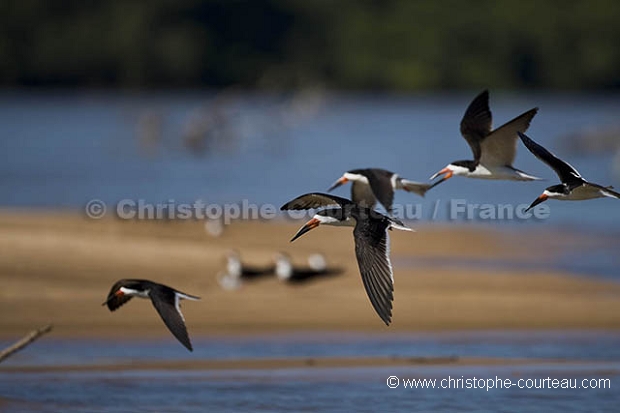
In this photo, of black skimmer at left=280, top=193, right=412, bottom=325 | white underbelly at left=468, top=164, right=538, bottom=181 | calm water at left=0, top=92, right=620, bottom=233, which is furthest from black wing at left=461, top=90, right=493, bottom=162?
calm water at left=0, top=92, right=620, bottom=233

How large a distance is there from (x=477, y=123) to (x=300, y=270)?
13.7ft

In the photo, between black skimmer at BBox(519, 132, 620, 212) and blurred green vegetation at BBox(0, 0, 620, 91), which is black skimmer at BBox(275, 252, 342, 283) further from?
blurred green vegetation at BBox(0, 0, 620, 91)

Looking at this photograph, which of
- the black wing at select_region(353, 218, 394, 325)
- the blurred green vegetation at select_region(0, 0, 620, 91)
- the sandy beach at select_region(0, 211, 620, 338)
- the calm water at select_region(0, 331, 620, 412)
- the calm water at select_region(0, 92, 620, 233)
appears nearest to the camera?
the black wing at select_region(353, 218, 394, 325)

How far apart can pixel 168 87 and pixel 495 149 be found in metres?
70.8

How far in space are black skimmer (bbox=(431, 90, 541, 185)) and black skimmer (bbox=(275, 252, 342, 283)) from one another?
3.90 m

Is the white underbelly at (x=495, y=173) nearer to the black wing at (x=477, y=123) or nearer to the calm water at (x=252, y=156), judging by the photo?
the black wing at (x=477, y=123)

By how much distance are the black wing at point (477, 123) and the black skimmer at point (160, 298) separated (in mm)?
2551

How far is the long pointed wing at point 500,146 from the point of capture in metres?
10.4

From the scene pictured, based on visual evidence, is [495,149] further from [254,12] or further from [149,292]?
[254,12]

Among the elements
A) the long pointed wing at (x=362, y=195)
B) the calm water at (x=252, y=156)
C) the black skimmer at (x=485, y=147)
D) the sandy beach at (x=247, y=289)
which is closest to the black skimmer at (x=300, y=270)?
the sandy beach at (x=247, y=289)

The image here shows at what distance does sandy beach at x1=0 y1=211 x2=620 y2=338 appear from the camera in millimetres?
12859

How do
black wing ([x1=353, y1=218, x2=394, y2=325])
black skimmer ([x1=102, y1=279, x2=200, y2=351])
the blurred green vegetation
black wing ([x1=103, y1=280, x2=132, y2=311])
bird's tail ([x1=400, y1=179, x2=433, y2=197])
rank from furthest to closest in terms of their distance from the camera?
the blurred green vegetation, bird's tail ([x1=400, y1=179, x2=433, y2=197]), black wing ([x1=103, y1=280, x2=132, y2=311]), black skimmer ([x1=102, y1=279, x2=200, y2=351]), black wing ([x1=353, y1=218, x2=394, y2=325])

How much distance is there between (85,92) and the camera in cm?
8131

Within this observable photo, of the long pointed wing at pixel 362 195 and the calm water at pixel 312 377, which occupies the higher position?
the long pointed wing at pixel 362 195
